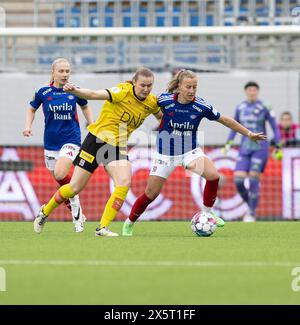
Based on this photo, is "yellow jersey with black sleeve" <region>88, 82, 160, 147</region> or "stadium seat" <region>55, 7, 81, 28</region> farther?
"stadium seat" <region>55, 7, 81, 28</region>

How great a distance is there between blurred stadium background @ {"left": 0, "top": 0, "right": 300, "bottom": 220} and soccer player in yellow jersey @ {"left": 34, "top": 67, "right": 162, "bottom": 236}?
13.8 feet

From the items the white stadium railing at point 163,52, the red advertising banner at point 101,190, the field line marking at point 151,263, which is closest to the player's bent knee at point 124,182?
the field line marking at point 151,263

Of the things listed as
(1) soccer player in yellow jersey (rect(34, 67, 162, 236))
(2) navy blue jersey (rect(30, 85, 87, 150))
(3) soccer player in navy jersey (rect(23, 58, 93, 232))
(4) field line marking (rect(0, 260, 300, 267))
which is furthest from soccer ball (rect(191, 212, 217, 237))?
(4) field line marking (rect(0, 260, 300, 267))

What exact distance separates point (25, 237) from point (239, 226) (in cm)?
344

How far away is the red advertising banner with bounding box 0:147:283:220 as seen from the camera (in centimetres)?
1439

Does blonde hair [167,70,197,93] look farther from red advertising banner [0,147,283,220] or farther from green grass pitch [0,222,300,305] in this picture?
red advertising banner [0,147,283,220]

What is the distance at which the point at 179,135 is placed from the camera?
10.3m

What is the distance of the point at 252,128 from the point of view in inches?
569

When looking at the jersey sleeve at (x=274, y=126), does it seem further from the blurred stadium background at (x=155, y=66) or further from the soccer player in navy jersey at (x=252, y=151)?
the blurred stadium background at (x=155, y=66)

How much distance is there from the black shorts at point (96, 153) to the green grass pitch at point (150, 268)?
0.80 meters

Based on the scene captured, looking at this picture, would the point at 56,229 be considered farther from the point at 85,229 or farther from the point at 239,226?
the point at 239,226

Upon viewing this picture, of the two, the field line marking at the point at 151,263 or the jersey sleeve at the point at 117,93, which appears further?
the jersey sleeve at the point at 117,93

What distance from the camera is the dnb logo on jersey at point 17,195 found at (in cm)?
1439

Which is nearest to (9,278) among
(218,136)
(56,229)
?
(56,229)
